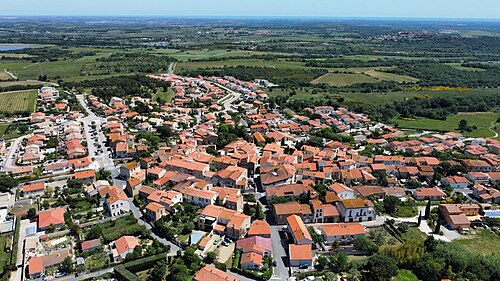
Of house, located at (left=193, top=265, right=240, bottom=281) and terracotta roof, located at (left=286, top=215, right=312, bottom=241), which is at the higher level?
terracotta roof, located at (left=286, top=215, right=312, bottom=241)

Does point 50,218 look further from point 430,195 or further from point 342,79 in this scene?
point 342,79

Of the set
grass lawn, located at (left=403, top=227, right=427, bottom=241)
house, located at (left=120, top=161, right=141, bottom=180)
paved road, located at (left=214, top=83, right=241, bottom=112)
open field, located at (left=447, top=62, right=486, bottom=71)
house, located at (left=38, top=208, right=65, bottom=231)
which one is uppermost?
open field, located at (left=447, top=62, right=486, bottom=71)

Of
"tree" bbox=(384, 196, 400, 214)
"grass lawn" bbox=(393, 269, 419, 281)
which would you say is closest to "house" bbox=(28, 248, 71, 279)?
"grass lawn" bbox=(393, 269, 419, 281)

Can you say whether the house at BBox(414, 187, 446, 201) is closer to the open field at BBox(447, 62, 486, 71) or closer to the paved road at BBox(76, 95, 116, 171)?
the paved road at BBox(76, 95, 116, 171)

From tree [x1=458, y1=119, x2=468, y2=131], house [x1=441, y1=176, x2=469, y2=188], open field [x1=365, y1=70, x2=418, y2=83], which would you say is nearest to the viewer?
house [x1=441, y1=176, x2=469, y2=188]

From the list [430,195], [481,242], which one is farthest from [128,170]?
[481,242]

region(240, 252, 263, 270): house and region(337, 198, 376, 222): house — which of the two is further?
region(337, 198, 376, 222): house

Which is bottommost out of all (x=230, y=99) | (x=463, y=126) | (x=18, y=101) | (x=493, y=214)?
(x=493, y=214)

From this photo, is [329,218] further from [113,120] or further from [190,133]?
[113,120]
